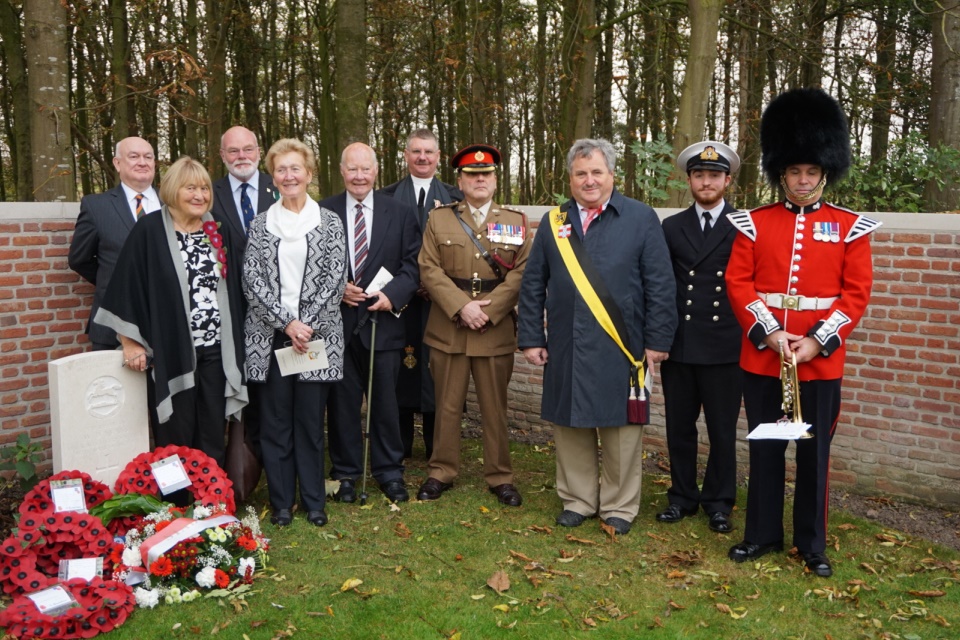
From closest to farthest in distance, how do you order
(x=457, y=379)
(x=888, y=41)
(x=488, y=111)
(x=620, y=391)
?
1. (x=620, y=391)
2. (x=457, y=379)
3. (x=888, y=41)
4. (x=488, y=111)

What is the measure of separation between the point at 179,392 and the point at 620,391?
235cm

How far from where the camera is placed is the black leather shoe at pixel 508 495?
5.57 meters

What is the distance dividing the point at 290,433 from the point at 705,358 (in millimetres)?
2318

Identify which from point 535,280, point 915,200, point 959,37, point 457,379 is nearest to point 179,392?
point 457,379

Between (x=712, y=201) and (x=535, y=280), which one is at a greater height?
(x=712, y=201)

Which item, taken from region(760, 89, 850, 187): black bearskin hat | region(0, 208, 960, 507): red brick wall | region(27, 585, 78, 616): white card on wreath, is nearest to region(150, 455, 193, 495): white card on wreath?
region(27, 585, 78, 616): white card on wreath

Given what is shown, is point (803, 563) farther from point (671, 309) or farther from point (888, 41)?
point (888, 41)

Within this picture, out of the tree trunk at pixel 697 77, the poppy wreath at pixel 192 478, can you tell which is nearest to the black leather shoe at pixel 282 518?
the poppy wreath at pixel 192 478

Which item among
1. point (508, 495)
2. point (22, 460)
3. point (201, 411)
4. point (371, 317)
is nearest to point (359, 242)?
point (371, 317)

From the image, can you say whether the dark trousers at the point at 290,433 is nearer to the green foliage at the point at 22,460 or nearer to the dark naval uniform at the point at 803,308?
the green foliage at the point at 22,460

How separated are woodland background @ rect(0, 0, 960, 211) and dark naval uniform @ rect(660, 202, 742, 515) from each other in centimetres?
252

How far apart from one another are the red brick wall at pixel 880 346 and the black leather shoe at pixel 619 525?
1.70 metres

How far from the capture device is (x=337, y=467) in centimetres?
564

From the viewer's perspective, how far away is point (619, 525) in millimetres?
5078
